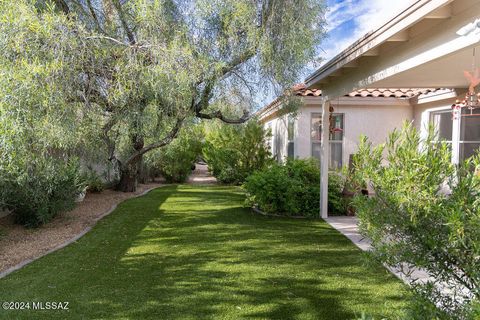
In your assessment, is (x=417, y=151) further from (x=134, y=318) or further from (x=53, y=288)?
(x=53, y=288)

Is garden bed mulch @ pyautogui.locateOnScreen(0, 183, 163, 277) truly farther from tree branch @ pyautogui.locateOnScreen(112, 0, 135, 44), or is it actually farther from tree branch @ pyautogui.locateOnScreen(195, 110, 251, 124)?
tree branch @ pyautogui.locateOnScreen(112, 0, 135, 44)

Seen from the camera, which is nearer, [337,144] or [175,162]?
[337,144]

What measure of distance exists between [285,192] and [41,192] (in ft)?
18.5

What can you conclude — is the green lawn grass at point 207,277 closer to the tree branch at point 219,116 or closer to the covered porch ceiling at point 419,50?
the covered porch ceiling at point 419,50

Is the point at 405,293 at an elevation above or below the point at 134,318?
above

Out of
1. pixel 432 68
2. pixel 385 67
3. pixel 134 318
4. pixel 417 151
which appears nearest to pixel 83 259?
pixel 134 318

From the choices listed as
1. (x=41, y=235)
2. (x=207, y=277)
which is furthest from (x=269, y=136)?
(x=207, y=277)

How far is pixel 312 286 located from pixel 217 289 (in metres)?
1.24

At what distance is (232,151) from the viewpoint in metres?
17.2

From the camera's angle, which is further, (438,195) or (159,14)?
(159,14)

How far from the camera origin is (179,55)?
20.7 feet

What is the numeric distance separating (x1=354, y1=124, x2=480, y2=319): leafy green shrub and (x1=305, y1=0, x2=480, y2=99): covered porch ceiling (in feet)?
4.91

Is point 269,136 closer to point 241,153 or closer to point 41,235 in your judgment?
point 241,153

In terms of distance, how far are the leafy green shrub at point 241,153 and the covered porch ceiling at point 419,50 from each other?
8.26 m
